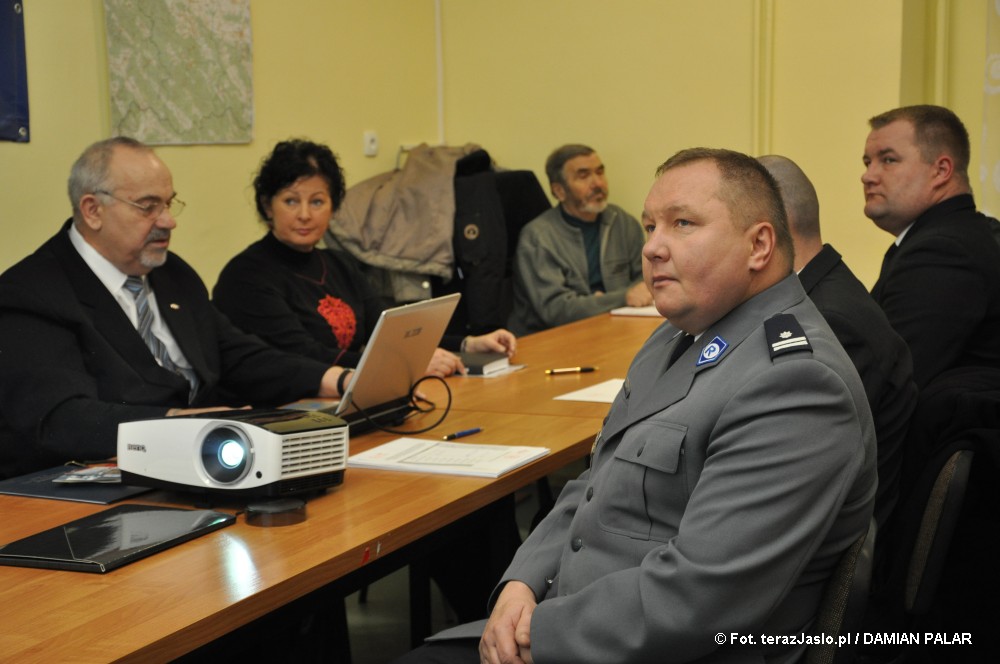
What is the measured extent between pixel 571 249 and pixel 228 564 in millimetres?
3746

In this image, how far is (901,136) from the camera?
336cm

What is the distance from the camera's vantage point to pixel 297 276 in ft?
12.2

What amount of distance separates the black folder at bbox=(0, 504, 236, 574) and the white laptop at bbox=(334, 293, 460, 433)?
609 millimetres

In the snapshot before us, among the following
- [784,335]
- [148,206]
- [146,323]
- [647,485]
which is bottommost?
[647,485]

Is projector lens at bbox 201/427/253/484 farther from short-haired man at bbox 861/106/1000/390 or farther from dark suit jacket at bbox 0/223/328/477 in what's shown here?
short-haired man at bbox 861/106/1000/390

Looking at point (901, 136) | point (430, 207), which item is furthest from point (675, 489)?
point (430, 207)

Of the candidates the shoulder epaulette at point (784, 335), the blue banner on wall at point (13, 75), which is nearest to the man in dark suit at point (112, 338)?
the blue banner on wall at point (13, 75)

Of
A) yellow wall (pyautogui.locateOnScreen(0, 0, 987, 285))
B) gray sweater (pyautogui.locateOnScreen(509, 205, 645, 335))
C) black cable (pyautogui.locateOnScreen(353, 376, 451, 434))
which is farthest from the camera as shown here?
gray sweater (pyautogui.locateOnScreen(509, 205, 645, 335))

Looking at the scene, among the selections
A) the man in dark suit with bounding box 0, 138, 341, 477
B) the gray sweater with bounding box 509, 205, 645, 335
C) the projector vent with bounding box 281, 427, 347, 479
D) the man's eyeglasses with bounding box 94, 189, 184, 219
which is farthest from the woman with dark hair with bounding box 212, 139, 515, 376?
the projector vent with bounding box 281, 427, 347, 479

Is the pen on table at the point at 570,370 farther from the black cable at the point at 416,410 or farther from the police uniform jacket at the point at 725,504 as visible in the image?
the police uniform jacket at the point at 725,504

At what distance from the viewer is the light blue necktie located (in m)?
2.76

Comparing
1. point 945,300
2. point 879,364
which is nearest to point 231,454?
point 879,364

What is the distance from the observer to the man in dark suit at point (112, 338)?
2355 millimetres

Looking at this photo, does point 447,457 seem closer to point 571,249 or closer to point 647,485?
point 647,485
